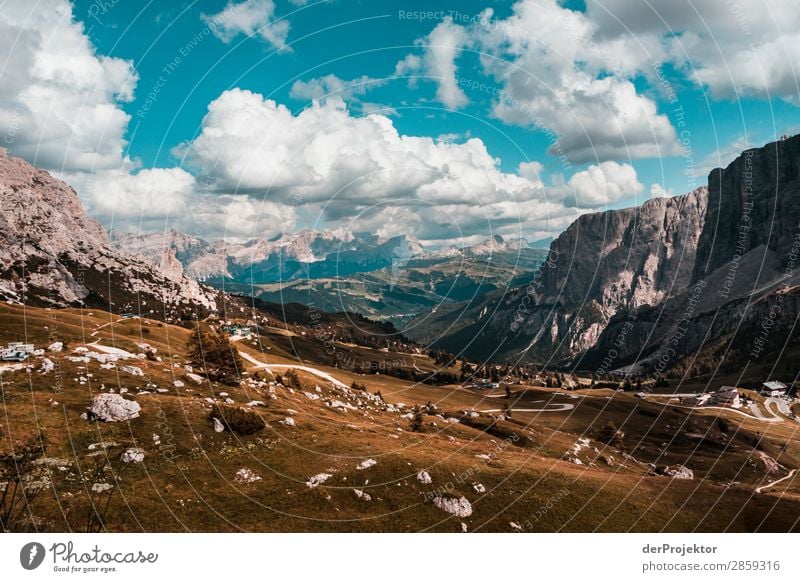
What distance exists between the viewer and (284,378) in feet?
347

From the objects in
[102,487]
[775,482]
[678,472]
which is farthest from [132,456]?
[775,482]

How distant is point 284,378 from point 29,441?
57.0m

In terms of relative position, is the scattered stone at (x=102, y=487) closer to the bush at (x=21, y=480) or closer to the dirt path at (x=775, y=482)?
the bush at (x=21, y=480)

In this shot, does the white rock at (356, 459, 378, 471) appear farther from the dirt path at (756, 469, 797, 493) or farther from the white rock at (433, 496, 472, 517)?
the dirt path at (756, 469, 797, 493)

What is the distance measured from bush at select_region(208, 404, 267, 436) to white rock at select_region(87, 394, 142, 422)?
914 cm

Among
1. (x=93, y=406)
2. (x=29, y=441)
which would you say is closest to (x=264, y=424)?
(x=93, y=406)

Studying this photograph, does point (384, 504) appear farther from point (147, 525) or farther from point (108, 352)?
point (108, 352)

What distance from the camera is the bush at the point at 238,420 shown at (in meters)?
62.6

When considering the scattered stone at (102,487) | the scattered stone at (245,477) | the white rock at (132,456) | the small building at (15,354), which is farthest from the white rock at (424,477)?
the small building at (15,354)

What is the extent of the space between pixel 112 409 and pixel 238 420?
14.4m
